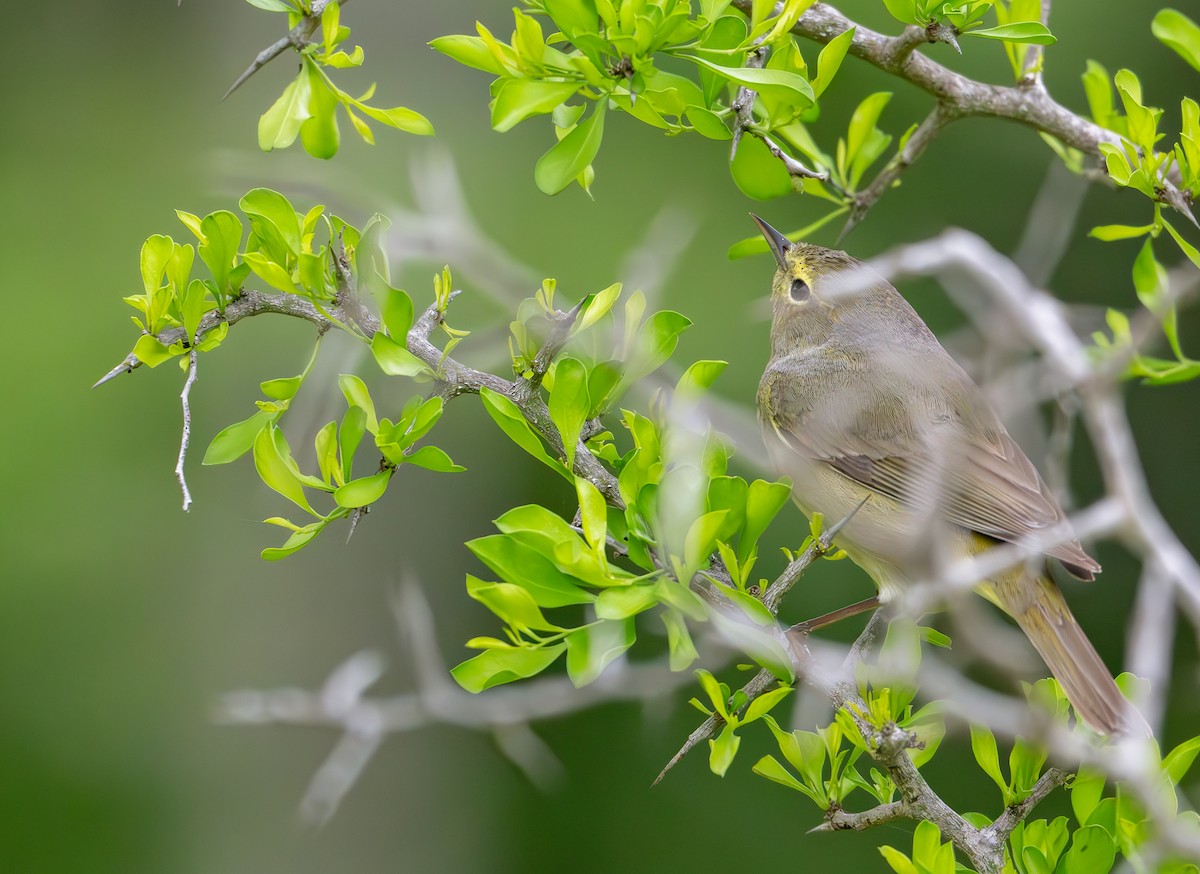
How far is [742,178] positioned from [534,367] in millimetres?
537

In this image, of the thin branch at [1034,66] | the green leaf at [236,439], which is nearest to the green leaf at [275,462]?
the green leaf at [236,439]

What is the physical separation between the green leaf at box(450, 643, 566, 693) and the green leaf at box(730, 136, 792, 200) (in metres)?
0.89

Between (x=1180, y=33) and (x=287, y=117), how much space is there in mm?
1790

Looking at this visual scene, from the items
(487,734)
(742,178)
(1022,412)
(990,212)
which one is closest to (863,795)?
(487,734)

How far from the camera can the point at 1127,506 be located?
176cm

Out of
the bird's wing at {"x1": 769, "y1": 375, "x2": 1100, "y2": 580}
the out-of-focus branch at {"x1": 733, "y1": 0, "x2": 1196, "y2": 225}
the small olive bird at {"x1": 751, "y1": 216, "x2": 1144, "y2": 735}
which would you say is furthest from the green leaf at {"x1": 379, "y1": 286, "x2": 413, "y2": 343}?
the bird's wing at {"x1": 769, "y1": 375, "x2": 1100, "y2": 580}

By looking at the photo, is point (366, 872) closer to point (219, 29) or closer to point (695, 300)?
point (695, 300)

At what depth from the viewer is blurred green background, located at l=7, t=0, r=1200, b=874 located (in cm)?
652

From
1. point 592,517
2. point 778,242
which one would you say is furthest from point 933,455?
point 592,517

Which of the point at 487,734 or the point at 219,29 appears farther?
the point at 219,29

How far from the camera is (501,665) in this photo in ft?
5.63

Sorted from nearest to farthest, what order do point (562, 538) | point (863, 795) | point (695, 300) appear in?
point (562, 538)
point (695, 300)
point (863, 795)

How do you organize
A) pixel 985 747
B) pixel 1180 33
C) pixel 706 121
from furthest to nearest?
pixel 1180 33 → pixel 985 747 → pixel 706 121

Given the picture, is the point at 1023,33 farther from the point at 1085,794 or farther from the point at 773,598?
the point at 1085,794
